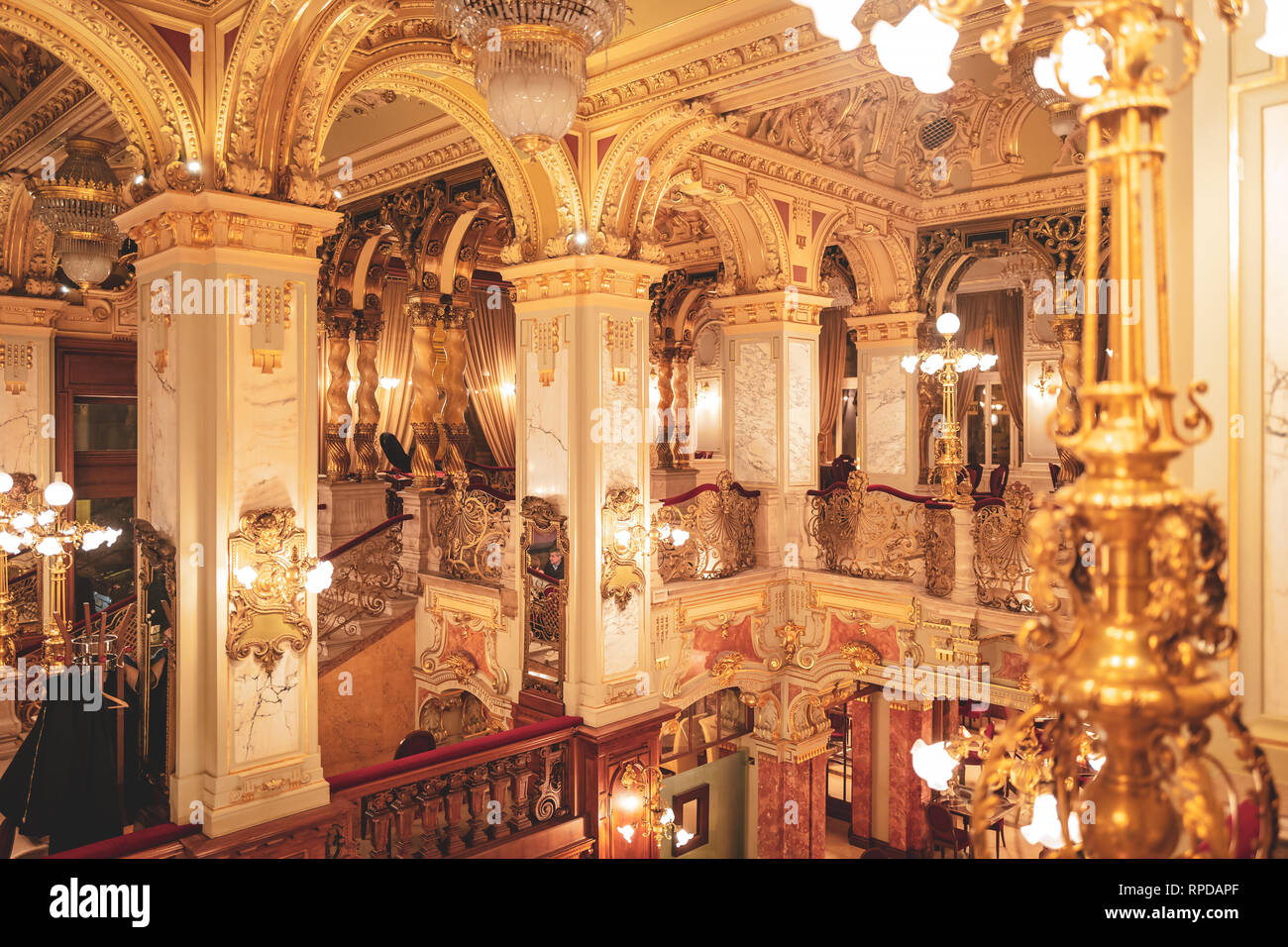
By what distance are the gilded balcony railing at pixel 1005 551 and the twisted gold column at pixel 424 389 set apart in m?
5.40

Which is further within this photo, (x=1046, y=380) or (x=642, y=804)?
(x=1046, y=380)

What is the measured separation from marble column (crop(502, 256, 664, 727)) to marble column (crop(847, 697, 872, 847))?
6.20 meters

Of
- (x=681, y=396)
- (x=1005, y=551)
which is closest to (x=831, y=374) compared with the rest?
(x=681, y=396)

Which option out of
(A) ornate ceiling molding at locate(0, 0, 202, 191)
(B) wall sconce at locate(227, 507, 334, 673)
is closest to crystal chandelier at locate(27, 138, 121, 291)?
(A) ornate ceiling molding at locate(0, 0, 202, 191)

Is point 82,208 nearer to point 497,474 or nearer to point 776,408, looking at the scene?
point 776,408

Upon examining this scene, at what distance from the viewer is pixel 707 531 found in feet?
27.3

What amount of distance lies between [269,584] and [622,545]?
2842 mm

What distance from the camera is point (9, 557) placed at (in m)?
8.46

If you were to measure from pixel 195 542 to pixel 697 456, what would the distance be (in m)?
11.8

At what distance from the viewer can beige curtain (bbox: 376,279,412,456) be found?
1463 centimetres
